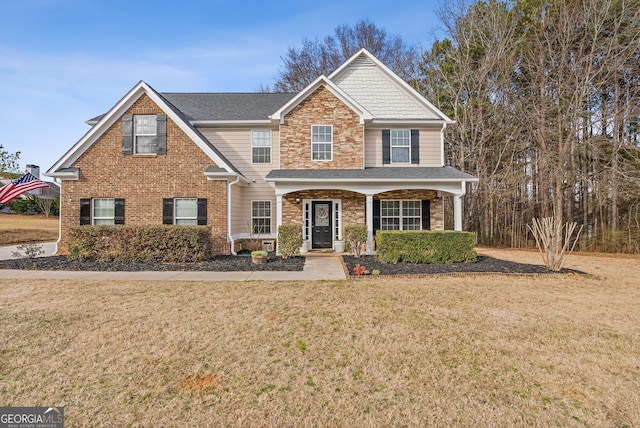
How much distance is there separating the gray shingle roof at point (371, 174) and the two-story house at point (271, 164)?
0.25ft

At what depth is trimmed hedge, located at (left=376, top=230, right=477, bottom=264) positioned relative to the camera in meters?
10.9

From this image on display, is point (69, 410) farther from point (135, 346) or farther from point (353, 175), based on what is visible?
point (353, 175)

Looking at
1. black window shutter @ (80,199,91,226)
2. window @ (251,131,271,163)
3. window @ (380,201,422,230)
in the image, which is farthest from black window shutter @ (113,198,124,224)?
window @ (380,201,422,230)

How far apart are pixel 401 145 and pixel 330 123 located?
342cm

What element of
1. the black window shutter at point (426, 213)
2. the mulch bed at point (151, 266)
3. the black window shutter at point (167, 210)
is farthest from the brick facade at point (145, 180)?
the black window shutter at point (426, 213)

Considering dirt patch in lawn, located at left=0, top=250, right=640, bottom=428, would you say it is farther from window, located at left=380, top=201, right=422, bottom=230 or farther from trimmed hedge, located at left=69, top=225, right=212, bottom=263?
window, located at left=380, top=201, right=422, bottom=230

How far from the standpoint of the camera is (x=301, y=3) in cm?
1386

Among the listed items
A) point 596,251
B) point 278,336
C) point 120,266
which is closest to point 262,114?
point 120,266

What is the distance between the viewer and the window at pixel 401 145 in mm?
14758

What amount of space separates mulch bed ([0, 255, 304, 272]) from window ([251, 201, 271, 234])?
364cm

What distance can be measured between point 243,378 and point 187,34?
1476cm

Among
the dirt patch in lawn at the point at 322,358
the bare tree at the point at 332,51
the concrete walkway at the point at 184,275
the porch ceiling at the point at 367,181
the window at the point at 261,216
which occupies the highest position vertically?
the bare tree at the point at 332,51

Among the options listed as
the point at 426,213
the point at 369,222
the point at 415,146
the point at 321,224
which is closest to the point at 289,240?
the point at 321,224

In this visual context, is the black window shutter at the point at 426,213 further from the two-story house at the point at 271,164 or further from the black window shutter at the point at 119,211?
the black window shutter at the point at 119,211
